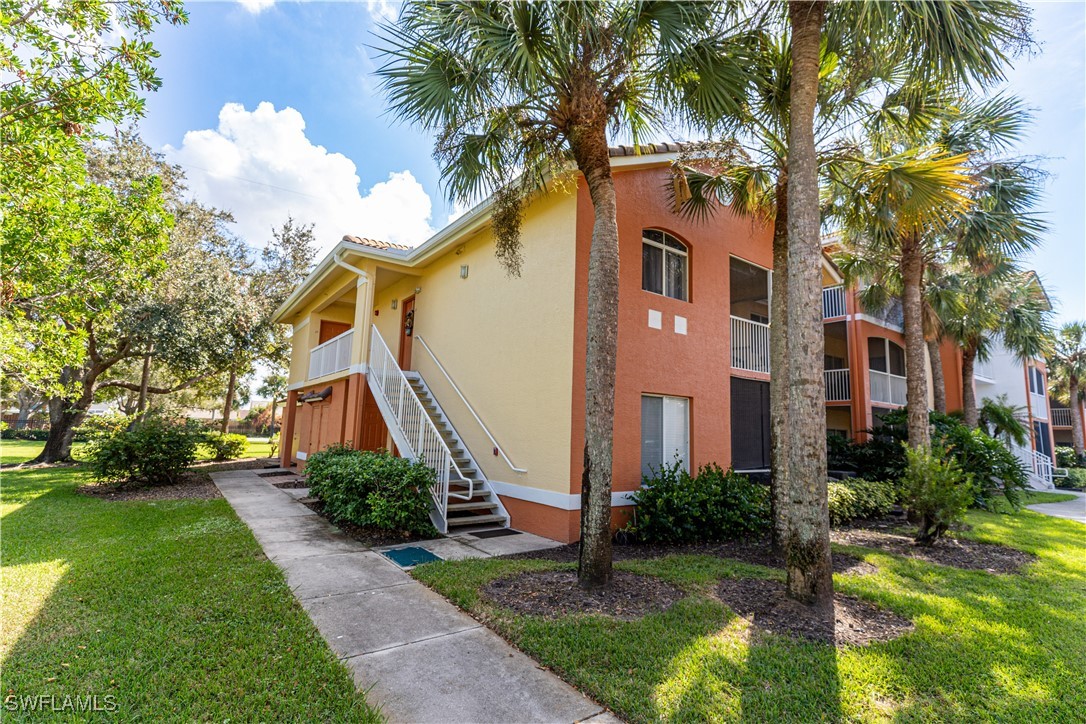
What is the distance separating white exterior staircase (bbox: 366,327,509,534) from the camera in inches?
312

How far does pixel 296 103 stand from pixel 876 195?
12530 millimetres

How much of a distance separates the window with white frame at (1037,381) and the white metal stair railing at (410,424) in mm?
30389

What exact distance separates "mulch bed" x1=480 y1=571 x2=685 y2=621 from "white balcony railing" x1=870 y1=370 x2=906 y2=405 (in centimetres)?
1614

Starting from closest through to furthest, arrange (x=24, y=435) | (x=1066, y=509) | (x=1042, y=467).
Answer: (x=1066, y=509) < (x=1042, y=467) < (x=24, y=435)

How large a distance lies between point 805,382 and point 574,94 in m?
4.07

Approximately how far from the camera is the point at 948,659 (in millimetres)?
3756

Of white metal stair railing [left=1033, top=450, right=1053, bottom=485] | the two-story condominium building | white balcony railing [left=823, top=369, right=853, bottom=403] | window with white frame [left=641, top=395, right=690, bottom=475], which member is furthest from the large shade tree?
white metal stair railing [left=1033, top=450, right=1053, bottom=485]

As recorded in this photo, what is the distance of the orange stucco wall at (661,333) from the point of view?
782cm

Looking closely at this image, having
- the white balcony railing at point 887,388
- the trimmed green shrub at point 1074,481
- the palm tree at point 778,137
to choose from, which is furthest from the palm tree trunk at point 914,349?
the trimmed green shrub at point 1074,481

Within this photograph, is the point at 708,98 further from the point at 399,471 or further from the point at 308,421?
the point at 308,421

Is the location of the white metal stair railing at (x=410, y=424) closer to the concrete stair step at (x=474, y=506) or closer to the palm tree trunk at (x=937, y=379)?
the concrete stair step at (x=474, y=506)

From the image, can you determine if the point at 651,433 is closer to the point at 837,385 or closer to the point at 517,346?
the point at 517,346

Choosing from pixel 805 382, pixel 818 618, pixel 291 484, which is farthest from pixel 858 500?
pixel 291 484

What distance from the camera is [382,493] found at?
7.34m
